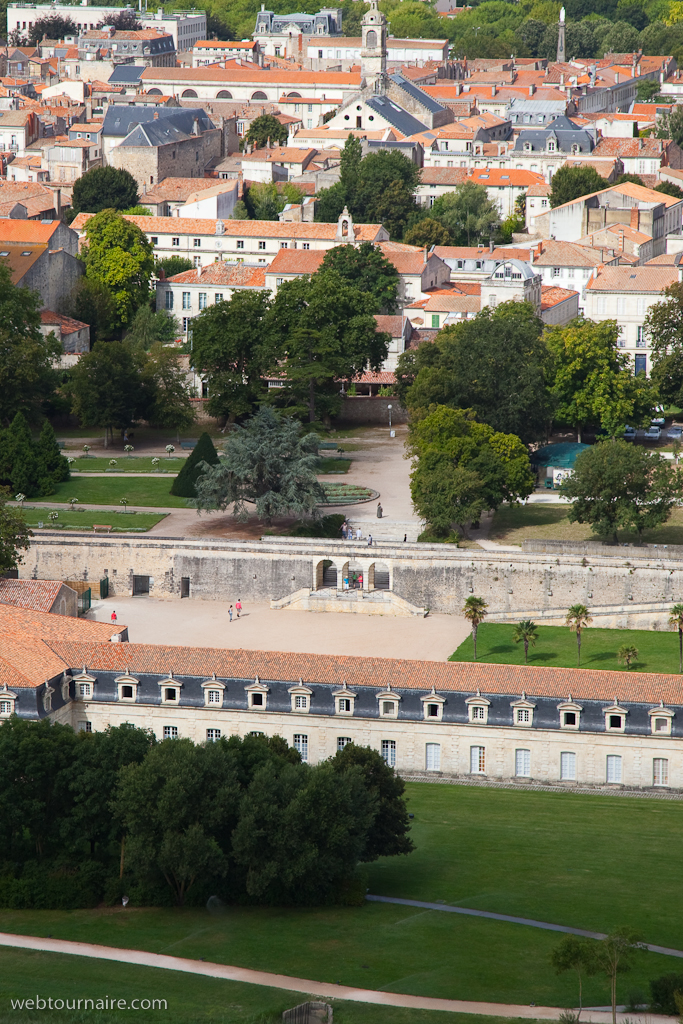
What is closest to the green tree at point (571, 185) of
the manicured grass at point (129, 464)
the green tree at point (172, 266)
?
the green tree at point (172, 266)

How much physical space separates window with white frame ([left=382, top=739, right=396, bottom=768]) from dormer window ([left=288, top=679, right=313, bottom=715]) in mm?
2796

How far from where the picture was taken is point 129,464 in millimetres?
90812

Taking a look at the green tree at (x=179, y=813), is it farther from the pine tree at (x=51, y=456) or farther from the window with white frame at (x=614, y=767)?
the pine tree at (x=51, y=456)

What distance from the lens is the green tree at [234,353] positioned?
9238cm

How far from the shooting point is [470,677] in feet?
198

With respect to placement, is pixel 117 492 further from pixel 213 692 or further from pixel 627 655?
pixel 627 655

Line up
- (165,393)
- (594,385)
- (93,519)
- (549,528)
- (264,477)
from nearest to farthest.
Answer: (264,477) → (549,528) → (93,519) → (594,385) → (165,393)

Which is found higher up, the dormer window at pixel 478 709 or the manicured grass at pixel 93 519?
the manicured grass at pixel 93 519

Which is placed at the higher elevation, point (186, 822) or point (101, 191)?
point (101, 191)

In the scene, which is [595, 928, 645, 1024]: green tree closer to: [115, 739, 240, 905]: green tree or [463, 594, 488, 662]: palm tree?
[115, 739, 240, 905]: green tree

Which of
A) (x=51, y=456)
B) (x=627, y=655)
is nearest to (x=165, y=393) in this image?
(x=51, y=456)

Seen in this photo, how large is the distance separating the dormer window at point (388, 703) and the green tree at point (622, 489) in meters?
19.7

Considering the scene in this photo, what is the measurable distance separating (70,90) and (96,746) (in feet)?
437

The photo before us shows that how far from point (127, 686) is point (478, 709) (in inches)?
470
